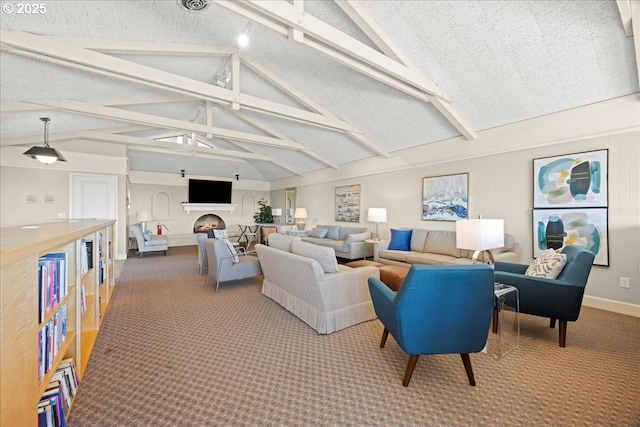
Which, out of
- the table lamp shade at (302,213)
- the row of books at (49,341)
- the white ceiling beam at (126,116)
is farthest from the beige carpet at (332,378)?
the table lamp shade at (302,213)

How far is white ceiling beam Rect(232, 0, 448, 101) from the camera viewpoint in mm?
2418

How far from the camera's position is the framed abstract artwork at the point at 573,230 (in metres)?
3.46

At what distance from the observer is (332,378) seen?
6.68 ft

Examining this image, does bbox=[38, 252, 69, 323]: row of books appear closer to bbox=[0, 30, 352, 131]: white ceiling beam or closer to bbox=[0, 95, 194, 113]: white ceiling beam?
bbox=[0, 30, 352, 131]: white ceiling beam

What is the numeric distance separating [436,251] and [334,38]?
378 centimetres

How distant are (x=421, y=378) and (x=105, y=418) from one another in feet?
6.75

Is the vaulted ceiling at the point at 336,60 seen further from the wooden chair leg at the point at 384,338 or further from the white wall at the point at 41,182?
the wooden chair leg at the point at 384,338

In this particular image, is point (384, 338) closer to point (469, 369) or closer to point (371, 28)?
point (469, 369)

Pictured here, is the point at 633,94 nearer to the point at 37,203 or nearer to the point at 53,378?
the point at 53,378

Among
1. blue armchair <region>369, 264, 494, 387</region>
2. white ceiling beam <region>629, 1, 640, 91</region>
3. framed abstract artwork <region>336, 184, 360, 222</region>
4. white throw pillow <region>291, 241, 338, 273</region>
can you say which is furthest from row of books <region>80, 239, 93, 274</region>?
framed abstract artwork <region>336, 184, 360, 222</region>

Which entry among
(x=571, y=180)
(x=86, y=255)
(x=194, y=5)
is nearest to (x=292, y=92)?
(x=194, y=5)

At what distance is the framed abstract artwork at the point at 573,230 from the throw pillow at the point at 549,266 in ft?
4.03

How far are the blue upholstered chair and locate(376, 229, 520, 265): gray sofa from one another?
1388 mm

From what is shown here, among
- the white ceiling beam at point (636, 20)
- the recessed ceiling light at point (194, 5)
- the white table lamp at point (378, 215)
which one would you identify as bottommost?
the white table lamp at point (378, 215)
